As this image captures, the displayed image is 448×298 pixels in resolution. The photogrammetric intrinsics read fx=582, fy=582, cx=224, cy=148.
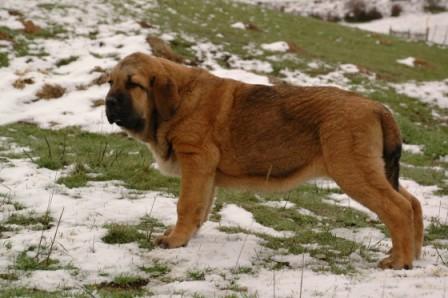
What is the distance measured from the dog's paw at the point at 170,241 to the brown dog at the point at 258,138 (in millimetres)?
10

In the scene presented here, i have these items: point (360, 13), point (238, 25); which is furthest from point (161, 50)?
point (360, 13)

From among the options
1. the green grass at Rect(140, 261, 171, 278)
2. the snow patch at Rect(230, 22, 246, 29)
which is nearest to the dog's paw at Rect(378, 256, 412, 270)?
the green grass at Rect(140, 261, 171, 278)

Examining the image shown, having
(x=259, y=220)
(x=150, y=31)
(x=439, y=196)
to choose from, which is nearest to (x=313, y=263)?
(x=259, y=220)

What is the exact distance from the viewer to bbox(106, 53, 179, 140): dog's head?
19.4 feet

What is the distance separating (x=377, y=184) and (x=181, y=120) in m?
2.10

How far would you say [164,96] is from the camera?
6133 millimetres

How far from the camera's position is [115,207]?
22.7ft

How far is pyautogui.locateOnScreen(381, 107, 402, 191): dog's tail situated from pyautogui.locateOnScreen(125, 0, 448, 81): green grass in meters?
14.7

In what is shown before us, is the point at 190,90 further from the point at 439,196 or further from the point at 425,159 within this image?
the point at 425,159

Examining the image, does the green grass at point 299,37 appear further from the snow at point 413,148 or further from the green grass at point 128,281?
the green grass at point 128,281

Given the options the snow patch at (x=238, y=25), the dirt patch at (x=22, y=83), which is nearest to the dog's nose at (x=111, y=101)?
the dirt patch at (x=22, y=83)

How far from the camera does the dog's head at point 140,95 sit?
591 cm

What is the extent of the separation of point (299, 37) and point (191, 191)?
2322cm

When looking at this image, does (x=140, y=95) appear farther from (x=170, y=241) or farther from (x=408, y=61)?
(x=408, y=61)
